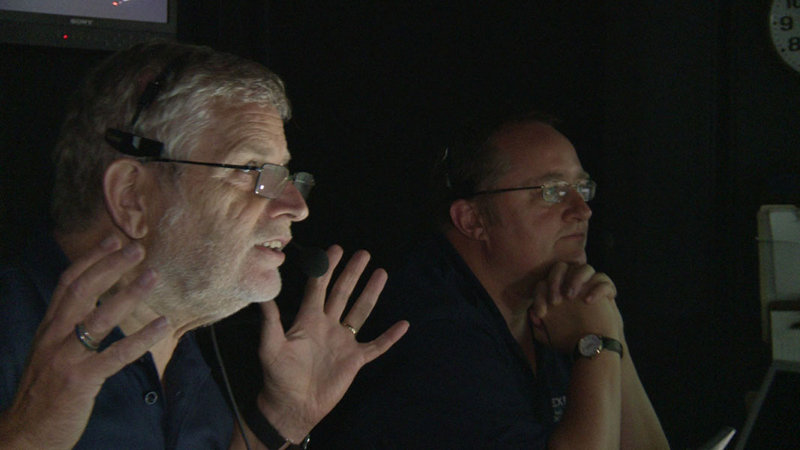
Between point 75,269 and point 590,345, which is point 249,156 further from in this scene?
point 590,345

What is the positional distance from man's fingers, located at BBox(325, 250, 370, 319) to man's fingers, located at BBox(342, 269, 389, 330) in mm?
34

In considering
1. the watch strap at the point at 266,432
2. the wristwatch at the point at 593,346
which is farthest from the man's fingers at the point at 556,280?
the watch strap at the point at 266,432

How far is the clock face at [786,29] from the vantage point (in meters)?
3.00

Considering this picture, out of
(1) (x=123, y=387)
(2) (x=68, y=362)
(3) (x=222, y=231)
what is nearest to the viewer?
(2) (x=68, y=362)

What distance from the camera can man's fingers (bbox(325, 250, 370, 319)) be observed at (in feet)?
5.08

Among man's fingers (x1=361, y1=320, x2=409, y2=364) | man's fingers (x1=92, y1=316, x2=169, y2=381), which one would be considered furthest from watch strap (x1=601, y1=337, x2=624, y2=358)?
man's fingers (x1=92, y1=316, x2=169, y2=381)

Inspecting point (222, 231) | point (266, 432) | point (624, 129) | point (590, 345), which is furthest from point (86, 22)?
point (624, 129)

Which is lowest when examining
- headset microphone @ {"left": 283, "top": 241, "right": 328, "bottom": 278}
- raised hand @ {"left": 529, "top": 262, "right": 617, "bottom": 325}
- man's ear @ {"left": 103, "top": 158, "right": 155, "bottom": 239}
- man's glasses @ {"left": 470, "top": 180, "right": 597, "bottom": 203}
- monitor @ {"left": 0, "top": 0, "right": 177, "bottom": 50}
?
raised hand @ {"left": 529, "top": 262, "right": 617, "bottom": 325}

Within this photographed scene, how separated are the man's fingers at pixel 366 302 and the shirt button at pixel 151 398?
16.8 inches

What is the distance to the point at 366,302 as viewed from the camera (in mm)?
1580

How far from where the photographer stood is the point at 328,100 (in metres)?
2.99

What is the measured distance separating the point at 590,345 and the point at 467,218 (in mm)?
537

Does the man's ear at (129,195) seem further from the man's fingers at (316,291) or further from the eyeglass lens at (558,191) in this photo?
the eyeglass lens at (558,191)

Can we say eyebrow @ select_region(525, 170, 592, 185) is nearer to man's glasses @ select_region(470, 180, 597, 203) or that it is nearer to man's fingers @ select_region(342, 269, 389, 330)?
man's glasses @ select_region(470, 180, 597, 203)
